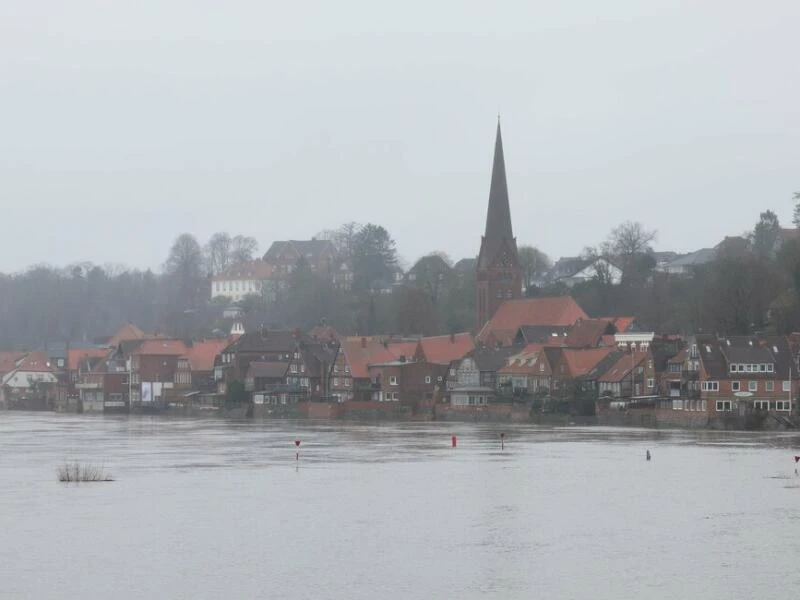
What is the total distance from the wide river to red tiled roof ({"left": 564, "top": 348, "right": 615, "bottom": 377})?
3273 cm

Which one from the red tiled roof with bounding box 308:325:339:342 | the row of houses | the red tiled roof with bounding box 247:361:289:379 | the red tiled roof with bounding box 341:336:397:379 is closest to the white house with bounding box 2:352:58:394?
the row of houses

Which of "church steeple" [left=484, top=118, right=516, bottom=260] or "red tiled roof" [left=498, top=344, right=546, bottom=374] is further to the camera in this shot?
"church steeple" [left=484, top=118, right=516, bottom=260]

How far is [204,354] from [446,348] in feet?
97.7

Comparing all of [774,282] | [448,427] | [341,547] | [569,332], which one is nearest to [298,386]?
[569,332]

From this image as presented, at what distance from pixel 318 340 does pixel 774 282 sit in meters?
41.0

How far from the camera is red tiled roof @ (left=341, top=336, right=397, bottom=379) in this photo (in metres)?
117

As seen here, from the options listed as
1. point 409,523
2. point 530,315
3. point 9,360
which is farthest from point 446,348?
point 409,523

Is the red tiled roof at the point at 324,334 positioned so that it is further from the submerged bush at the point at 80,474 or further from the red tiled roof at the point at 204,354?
the submerged bush at the point at 80,474

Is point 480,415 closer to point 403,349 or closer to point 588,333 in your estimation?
point 588,333

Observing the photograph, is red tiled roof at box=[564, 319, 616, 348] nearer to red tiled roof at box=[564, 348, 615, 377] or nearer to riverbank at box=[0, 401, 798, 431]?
red tiled roof at box=[564, 348, 615, 377]

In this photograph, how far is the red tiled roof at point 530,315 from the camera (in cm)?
12875

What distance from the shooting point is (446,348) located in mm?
119500

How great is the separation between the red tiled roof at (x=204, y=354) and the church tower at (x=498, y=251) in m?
24.0

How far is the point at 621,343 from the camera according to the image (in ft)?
371
